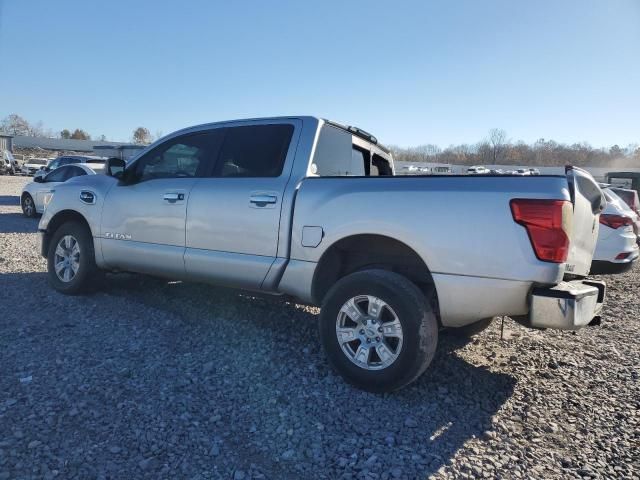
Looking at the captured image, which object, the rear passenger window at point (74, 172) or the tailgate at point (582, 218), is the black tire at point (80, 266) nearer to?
the tailgate at point (582, 218)

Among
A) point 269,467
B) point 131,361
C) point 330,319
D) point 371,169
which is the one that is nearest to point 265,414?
point 269,467

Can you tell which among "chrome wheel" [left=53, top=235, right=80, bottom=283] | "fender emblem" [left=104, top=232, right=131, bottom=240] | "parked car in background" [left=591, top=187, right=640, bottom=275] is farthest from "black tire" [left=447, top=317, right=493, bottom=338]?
"chrome wheel" [left=53, top=235, right=80, bottom=283]

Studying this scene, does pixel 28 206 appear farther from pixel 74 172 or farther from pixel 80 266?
pixel 80 266

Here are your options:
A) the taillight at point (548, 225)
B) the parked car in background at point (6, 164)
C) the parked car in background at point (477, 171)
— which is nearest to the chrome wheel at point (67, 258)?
the parked car in background at point (477, 171)

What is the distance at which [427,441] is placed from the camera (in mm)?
2840

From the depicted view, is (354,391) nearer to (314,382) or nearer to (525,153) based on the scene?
(314,382)

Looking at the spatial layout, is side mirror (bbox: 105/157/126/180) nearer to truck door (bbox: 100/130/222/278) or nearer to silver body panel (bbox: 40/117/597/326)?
silver body panel (bbox: 40/117/597/326)

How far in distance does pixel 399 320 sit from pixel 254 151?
214 cm

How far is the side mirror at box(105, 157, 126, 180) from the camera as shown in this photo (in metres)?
5.35

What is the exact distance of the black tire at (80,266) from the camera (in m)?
5.32

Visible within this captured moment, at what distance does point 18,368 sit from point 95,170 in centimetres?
1092

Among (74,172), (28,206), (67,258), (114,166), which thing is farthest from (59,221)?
(28,206)

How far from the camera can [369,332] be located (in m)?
3.41

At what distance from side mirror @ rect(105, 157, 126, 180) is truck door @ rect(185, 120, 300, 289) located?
4.55 ft
